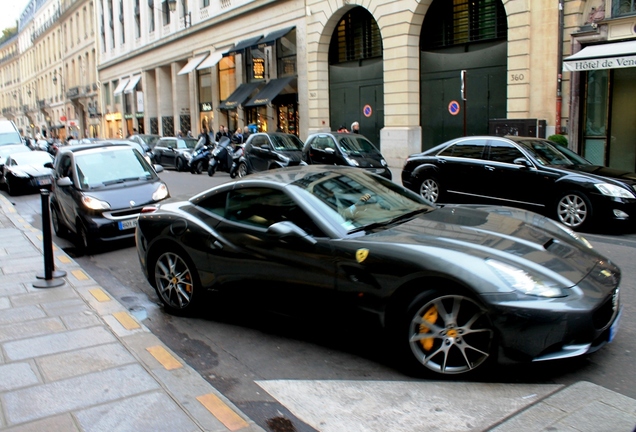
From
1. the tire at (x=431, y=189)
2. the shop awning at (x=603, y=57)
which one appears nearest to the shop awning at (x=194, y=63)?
the shop awning at (x=603, y=57)

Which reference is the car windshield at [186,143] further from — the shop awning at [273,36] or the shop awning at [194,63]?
the shop awning at [194,63]

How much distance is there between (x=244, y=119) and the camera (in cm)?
3294

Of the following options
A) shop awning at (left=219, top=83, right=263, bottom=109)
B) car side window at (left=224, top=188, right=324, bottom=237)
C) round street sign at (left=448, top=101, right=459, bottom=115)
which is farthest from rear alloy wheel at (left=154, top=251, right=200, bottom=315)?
shop awning at (left=219, top=83, right=263, bottom=109)

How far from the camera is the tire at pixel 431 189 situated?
38.5ft

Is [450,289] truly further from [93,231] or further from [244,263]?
[93,231]

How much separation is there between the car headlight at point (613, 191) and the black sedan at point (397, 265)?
4.66 meters

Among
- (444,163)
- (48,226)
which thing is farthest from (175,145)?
(48,226)

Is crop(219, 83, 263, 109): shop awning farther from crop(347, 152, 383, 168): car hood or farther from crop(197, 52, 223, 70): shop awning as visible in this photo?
crop(347, 152, 383, 168): car hood

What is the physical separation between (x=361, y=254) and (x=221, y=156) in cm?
1841

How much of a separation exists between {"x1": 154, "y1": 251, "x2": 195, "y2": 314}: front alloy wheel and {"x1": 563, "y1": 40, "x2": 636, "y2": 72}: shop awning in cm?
1242

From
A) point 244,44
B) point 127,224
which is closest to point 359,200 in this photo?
point 127,224

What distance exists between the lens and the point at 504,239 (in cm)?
437

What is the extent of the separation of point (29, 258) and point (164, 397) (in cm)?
536

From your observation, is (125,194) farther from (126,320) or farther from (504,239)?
(504,239)
